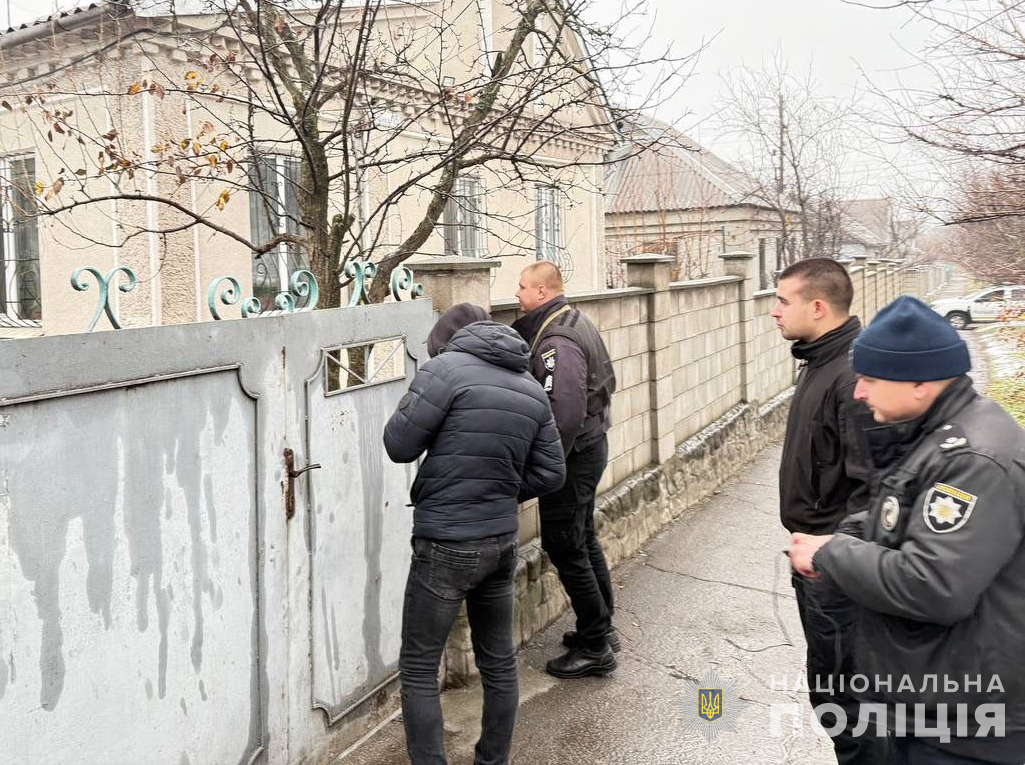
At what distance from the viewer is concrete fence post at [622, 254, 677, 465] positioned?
7684 mm

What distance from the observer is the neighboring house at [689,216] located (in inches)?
907

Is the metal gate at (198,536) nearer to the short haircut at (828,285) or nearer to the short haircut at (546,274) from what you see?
the short haircut at (546,274)

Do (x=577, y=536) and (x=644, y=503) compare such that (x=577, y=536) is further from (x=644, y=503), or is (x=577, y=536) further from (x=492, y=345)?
(x=644, y=503)

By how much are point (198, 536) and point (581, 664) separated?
2.51 m

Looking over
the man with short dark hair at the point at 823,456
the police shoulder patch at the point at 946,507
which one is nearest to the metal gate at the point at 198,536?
the man with short dark hair at the point at 823,456

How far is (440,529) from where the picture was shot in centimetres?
345

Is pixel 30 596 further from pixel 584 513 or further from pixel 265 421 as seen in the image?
pixel 584 513

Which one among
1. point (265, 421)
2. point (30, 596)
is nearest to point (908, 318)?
point (265, 421)

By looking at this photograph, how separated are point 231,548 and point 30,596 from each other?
828 mm

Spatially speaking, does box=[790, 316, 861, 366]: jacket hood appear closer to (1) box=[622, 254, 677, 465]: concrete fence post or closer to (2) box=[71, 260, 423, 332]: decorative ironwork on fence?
(2) box=[71, 260, 423, 332]: decorative ironwork on fence

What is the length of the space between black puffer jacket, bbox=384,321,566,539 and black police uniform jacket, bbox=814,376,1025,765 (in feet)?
4.71

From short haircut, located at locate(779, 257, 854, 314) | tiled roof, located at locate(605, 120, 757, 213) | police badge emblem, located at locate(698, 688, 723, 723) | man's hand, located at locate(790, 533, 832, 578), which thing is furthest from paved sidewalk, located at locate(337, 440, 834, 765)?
tiled roof, located at locate(605, 120, 757, 213)

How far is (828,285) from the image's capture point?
12.0 feet

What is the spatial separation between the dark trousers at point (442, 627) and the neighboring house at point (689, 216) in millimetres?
17916
